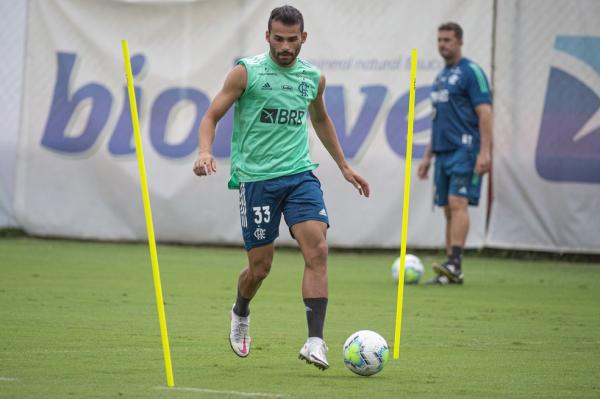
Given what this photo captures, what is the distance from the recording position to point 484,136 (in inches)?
495

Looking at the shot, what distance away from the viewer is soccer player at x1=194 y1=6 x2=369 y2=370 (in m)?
7.11

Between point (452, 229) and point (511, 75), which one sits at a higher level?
point (511, 75)

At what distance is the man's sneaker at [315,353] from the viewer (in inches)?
259

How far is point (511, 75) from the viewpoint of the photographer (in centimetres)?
1537

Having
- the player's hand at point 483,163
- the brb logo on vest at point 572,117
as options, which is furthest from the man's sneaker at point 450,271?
the brb logo on vest at point 572,117

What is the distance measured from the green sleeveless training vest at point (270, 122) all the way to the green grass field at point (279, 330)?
3.69ft

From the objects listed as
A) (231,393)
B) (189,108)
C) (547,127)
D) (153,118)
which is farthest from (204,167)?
(153,118)

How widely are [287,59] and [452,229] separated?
234 inches

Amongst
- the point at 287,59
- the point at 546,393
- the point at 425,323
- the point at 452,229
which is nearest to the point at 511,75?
the point at 452,229

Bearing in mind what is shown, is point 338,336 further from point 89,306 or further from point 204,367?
point 89,306

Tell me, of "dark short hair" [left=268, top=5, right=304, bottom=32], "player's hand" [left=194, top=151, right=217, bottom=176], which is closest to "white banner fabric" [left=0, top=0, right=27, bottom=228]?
"dark short hair" [left=268, top=5, right=304, bottom=32]

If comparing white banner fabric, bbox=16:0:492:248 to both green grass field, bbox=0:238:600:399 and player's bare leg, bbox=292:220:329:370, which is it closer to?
green grass field, bbox=0:238:600:399

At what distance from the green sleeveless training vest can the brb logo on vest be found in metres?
8.31

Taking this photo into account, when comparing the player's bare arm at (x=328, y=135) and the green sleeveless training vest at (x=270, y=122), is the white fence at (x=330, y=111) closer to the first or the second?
the player's bare arm at (x=328, y=135)
